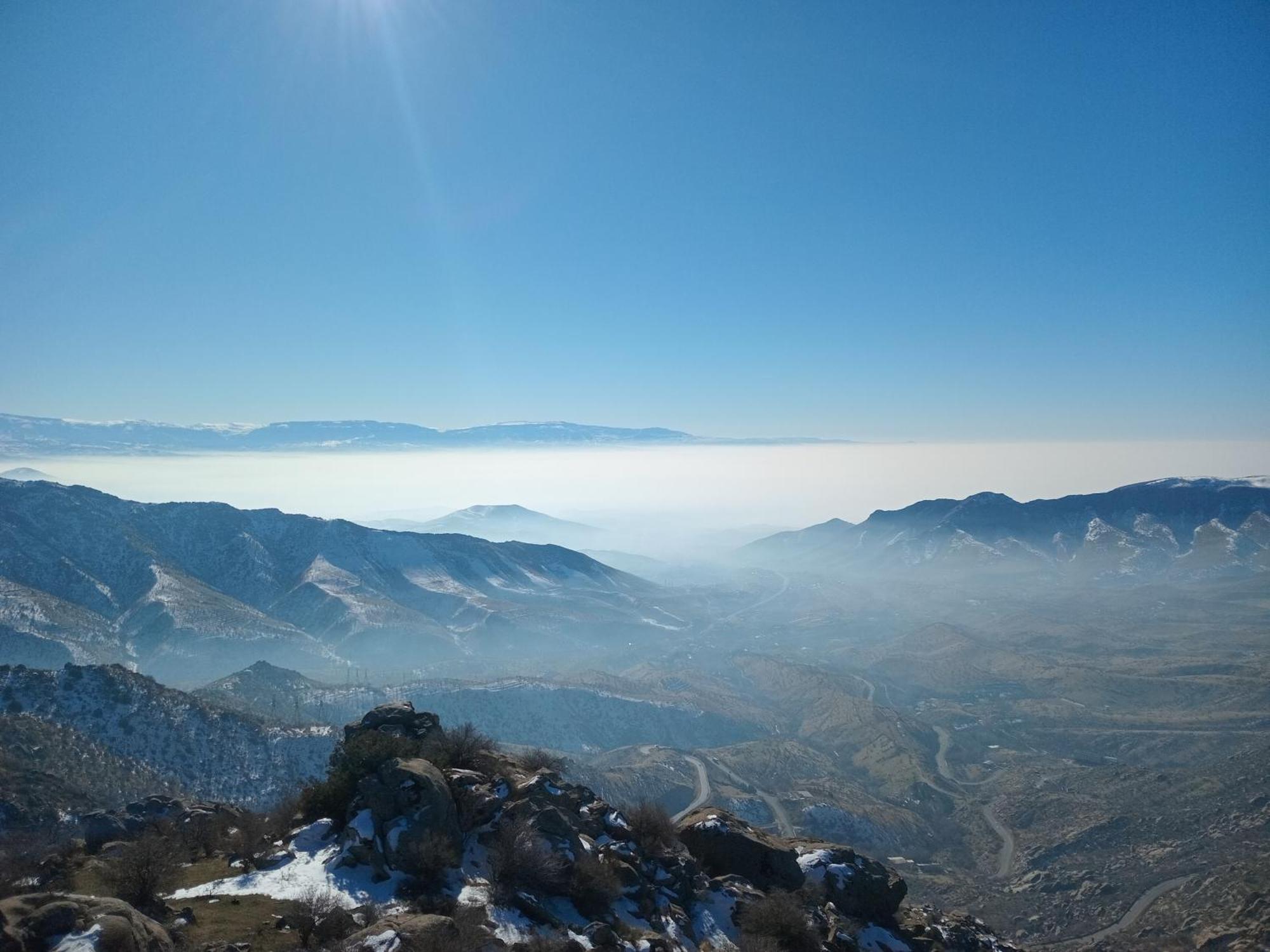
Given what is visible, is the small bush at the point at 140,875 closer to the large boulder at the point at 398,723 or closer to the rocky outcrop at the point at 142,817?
the rocky outcrop at the point at 142,817

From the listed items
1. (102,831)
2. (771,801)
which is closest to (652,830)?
(102,831)

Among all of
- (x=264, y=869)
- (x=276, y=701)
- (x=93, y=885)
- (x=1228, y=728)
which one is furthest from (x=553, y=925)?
(x=1228, y=728)

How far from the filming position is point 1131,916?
95.1 meters

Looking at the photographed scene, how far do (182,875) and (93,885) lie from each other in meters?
3.33

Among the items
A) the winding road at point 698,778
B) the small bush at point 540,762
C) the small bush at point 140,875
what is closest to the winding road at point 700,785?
the winding road at point 698,778

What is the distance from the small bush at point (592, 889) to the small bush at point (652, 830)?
22.5ft

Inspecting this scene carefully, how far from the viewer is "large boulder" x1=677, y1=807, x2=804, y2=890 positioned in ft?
132

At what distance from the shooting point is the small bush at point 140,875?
2577cm

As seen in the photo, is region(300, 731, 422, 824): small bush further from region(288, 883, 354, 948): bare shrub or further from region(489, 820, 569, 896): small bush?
region(288, 883, 354, 948): bare shrub

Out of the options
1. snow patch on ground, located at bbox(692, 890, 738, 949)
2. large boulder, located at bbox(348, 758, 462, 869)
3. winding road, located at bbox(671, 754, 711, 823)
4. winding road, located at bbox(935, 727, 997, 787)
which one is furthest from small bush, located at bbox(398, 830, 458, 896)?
winding road, located at bbox(935, 727, 997, 787)

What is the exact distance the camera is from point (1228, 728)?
628 feet

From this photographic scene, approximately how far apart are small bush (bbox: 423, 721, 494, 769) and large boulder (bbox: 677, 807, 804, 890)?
14.0 m

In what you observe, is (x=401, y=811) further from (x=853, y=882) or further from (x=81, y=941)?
(x=853, y=882)

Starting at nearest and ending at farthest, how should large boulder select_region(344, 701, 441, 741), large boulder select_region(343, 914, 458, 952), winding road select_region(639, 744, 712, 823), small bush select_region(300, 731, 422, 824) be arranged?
large boulder select_region(343, 914, 458, 952) < small bush select_region(300, 731, 422, 824) < large boulder select_region(344, 701, 441, 741) < winding road select_region(639, 744, 712, 823)
